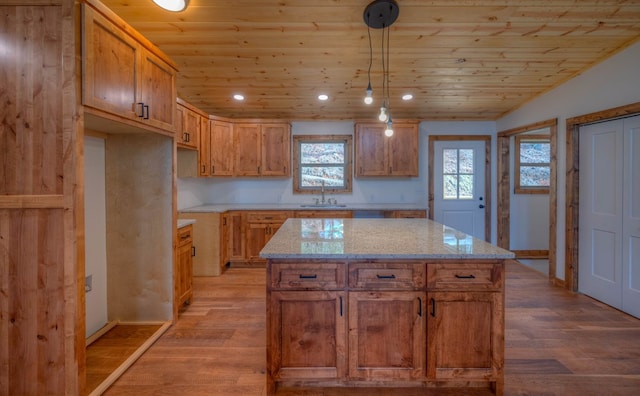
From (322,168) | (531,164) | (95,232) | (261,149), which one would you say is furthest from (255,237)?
(531,164)

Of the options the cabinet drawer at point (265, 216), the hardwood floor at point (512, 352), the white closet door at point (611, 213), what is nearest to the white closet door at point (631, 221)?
the white closet door at point (611, 213)

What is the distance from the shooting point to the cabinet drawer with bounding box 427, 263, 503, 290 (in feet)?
5.94

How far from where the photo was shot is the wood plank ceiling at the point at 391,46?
266 centimetres

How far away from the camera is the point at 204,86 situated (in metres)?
4.00

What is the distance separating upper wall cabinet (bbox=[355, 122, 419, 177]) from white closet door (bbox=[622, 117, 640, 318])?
7.76 feet

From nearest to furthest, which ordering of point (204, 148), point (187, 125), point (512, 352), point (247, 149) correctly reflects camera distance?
point (512, 352), point (187, 125), point (204, 148), point (247, 149)

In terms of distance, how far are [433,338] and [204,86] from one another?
151 inches

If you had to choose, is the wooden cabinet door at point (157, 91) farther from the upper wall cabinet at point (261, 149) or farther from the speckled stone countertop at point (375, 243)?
the upper wall cabinet at point (261, 149)

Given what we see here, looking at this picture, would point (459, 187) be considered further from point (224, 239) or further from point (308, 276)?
point (308, 276)

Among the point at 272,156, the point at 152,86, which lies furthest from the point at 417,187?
the point at 152,86

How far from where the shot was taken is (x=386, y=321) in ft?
6.05

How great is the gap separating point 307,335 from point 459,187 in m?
4.31

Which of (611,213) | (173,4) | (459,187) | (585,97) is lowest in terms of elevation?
(611,213)

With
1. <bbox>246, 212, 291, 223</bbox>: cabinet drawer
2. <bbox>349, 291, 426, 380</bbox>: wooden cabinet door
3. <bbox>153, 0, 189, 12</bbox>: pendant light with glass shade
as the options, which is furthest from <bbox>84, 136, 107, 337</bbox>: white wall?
<bbox>349, 291, 426, 380</bbox>: wooden cabinet door
